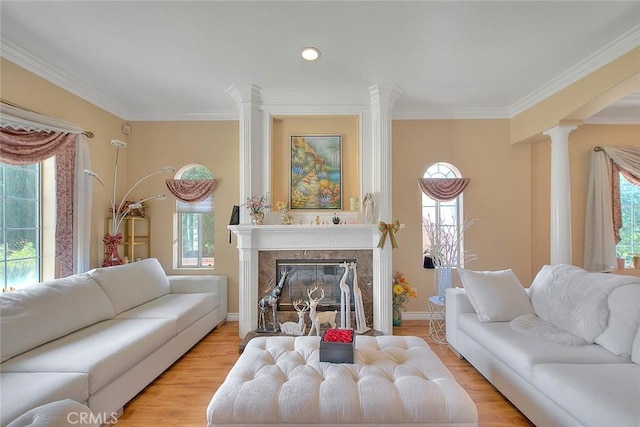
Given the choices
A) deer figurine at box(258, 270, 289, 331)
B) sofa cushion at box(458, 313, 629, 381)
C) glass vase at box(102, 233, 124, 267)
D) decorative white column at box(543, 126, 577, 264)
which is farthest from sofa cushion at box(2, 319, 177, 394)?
decorative white column at box(543, 126, 577, 264)

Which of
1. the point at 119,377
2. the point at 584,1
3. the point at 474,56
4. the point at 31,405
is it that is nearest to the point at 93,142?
the point at 119,377

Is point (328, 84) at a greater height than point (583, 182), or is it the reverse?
point (328, 84)

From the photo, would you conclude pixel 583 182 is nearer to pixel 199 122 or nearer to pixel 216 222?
pixel 216 222

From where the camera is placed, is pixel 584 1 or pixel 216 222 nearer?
pixel 584 1

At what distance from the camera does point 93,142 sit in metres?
3.36

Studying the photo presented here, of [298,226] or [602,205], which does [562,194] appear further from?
[298,226]

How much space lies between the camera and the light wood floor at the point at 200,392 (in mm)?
1932

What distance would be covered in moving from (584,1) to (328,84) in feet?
6.87

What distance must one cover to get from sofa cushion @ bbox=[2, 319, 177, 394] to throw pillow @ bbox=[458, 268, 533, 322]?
2658 mm

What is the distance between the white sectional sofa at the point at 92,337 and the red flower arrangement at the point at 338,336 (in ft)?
4.50

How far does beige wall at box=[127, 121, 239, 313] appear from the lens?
3887 millimetres

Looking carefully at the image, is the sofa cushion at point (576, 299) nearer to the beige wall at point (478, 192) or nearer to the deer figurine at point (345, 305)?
the beige wall at point (478, 192)

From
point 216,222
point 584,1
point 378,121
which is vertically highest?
point 584,1

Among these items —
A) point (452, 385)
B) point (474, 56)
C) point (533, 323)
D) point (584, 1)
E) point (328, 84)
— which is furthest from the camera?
point (328, 84)
